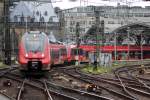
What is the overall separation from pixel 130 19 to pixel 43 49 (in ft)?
230

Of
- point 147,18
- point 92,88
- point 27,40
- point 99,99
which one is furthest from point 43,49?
point 147,18

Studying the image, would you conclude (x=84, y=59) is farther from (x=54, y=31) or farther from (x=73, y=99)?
(x=73, y=99)

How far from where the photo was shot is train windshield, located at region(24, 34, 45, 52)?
1100 inches

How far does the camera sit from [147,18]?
101 metres

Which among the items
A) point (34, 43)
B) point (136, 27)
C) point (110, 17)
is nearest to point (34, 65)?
point (34, 43)

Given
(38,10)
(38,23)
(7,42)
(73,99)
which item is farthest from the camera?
(38,10)

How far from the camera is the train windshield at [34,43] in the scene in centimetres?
2795

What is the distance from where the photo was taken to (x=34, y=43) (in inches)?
1110

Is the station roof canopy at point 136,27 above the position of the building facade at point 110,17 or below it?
below

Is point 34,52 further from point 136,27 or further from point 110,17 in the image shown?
point 110,17

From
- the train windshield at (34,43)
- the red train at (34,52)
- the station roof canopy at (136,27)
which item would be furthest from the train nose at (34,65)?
the station roof canopy at (136,27)

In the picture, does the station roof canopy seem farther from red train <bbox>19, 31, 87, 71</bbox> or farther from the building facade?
red train <bbox>19, 31, 87, 71</bbox>

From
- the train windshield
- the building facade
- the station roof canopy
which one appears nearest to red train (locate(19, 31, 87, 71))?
the train windshield

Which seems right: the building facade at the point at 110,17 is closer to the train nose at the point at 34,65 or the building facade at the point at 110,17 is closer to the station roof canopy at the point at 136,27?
the station roof canopy at the point at 136,27
